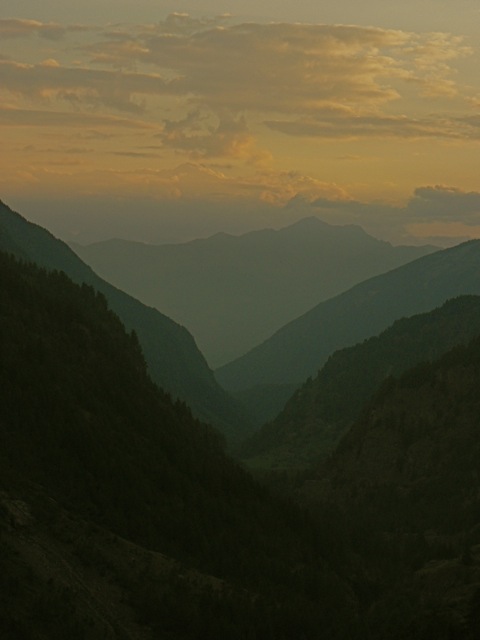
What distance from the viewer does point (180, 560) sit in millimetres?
121125

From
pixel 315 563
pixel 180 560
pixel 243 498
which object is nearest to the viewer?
pixel 180 560

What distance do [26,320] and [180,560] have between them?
2295 inches

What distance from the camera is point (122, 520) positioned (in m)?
122

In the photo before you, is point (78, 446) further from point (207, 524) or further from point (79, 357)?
point (79, 357)

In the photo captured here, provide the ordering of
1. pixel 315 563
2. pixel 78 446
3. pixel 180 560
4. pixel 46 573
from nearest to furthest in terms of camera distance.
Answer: pixel 46 573 → pixel 180 560 → pixel 78 446 → pixel 315 563

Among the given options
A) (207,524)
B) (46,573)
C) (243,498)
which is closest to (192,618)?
(46,573)

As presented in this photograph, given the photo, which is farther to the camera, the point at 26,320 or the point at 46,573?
the point at 26,320

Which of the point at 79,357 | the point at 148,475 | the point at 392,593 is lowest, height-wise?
the point at 392,593

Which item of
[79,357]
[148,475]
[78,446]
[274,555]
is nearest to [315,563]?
[274,555]

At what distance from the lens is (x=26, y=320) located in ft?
542

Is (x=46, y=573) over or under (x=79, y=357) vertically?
Answer: under

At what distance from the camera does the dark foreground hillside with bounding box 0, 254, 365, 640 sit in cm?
9744

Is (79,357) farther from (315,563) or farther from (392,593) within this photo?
(392,593)

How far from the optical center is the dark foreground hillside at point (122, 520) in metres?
97.4
